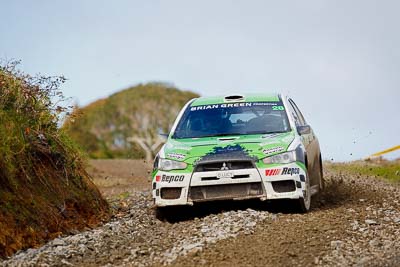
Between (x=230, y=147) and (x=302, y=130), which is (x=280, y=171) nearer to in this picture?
(x=230, y=147)

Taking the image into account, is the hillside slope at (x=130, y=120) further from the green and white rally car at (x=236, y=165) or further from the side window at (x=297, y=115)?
the green and white rally car at (x=236, y=165)

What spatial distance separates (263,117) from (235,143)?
3.68 ft

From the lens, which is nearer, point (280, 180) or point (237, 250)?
point (237, 250)

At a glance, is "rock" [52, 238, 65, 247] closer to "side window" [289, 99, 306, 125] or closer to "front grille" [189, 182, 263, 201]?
"front grille" [189, 182, 263, 201]

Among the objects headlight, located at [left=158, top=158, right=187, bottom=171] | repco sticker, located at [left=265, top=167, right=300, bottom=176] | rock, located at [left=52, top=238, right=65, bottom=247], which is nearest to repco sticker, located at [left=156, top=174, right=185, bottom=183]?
headlight, located at [left=158, top=158, right=187, bottom=171]

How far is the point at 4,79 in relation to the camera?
42.8 ft

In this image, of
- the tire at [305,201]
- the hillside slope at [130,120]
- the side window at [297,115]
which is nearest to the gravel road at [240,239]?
the tire at [305,201]

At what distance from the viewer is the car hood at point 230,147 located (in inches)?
479

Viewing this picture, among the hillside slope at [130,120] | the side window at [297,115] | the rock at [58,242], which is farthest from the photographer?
the hillside slope at [130,120]

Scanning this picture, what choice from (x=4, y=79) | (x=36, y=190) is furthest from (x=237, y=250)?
(x=4, y=79)

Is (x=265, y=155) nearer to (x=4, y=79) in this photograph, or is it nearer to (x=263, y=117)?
(x=263, y=117)

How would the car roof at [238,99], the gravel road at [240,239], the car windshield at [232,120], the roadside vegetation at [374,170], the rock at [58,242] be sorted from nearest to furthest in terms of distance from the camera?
the gravel road at [240,239], the rock at [58,242], the car windshield at [232,120], the car roof at [238,99], the roadside vegetation at [374,170]

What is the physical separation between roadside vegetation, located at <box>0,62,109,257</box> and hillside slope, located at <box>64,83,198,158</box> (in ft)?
130

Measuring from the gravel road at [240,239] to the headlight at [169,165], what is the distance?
749mm
